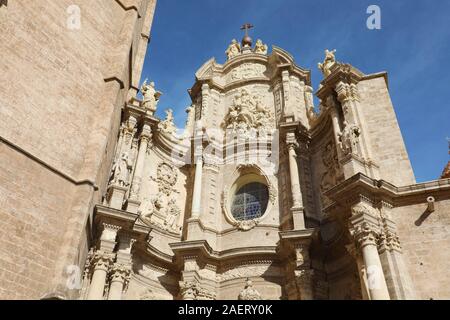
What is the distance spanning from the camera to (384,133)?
12.4 metres

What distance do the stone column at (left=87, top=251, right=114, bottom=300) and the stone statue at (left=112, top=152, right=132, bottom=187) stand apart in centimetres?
274

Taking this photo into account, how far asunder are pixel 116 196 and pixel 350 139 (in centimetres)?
735

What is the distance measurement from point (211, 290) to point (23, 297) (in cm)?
569

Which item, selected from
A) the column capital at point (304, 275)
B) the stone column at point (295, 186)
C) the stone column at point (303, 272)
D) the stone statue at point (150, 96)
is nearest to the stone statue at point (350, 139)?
the stone column at point (295, 186)

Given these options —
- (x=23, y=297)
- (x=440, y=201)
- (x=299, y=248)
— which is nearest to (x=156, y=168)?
(x=299, y=248)

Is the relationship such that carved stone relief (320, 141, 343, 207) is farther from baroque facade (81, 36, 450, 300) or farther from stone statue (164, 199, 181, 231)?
stone statue (164, 199, 181, 231)

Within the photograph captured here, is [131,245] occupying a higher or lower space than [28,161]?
lower

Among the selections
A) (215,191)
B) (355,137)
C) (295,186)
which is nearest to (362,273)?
(355,137)

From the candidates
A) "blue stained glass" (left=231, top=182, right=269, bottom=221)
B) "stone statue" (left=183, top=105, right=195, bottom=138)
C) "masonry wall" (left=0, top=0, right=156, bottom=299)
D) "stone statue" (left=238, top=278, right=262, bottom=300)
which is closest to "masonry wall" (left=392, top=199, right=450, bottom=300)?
"stone statue" (left=238, top=278, right=262, bottom=300)

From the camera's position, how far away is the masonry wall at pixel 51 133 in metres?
10.1

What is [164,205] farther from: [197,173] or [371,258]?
[371,258]

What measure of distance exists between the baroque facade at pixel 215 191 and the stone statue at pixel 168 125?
0.26ft
